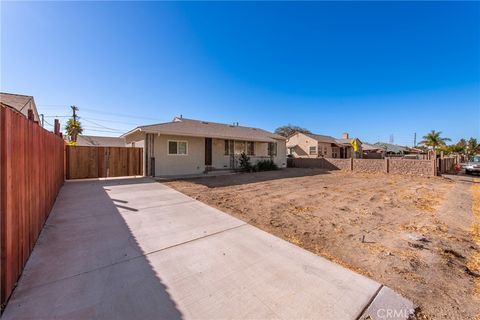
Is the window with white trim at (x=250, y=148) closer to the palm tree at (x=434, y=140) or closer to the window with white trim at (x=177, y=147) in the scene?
the window with white trim at (x=177, y=147)

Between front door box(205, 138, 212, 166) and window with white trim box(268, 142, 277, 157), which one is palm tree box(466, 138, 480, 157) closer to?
window with white trim box(268, 142, 277, 157)

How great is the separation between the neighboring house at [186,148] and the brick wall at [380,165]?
21.8ft

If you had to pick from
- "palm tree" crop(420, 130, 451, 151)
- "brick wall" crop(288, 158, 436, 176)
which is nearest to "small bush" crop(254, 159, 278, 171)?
"brick wall" crop(288, 158, 436, 176)

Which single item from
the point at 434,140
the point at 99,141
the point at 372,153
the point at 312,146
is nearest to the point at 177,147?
the point at 312,146

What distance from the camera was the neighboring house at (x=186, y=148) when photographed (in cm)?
1202

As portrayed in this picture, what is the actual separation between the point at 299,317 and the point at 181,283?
1392mm

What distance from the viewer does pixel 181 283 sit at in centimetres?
242

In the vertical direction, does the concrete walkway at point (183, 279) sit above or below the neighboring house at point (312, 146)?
below

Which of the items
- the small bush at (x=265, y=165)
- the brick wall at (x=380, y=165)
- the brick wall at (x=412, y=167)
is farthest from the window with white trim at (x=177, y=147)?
the brick wall at (x=412, y=167)

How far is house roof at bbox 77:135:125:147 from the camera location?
3174 centimetres

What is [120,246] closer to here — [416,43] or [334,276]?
[334,276]

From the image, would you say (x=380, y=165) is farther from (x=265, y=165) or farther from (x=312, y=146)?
(x=312, y=146)

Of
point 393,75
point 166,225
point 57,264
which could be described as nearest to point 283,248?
point 166,225

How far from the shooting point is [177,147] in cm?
1312
